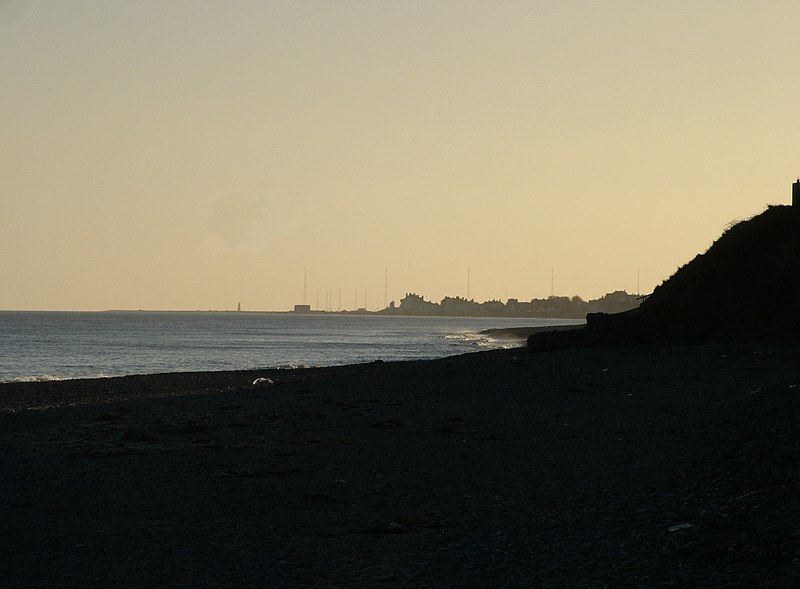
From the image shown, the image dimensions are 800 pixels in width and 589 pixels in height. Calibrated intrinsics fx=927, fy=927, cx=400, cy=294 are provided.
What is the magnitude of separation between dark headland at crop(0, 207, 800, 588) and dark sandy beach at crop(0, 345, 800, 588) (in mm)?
39

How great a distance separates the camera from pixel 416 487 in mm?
12805

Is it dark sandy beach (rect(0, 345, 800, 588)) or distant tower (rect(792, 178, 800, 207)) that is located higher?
distant tower (rect(792, 178, 800, 207))

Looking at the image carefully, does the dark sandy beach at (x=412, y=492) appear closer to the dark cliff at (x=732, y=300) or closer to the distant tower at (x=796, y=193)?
the dark cliff at (x=732, y=300)

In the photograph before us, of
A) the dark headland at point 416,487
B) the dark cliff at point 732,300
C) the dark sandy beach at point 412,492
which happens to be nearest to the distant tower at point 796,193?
the dark cliff at point 732,300

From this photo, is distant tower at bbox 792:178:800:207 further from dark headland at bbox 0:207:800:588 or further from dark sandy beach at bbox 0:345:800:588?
dark sandy beach at bbox 0:345:800:588

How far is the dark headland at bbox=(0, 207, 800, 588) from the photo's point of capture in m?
8.59

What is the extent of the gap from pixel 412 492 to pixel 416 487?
0.99 feet

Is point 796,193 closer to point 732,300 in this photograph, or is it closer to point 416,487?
point 732,300

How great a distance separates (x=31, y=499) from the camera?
12062 millimetres

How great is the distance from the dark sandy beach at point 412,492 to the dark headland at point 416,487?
0.13ft

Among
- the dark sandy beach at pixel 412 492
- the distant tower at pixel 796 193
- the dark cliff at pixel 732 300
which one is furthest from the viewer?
the distant tower at pixel 796 193

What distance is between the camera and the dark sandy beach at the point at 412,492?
28.1 ft

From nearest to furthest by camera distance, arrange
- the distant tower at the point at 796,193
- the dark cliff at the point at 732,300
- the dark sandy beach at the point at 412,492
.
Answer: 1. the dark sandy beach at the point at 412,492
2. the dark cliff at the point at 732,300
3. the distant tower at the point at 796,193

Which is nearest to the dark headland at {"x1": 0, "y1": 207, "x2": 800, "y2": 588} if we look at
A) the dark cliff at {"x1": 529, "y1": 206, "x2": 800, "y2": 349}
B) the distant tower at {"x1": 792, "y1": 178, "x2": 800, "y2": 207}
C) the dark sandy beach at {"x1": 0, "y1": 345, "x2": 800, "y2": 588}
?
the dark sandy beach at {"x1": 0, "y1": 345, "x2": 800, "y2": 588}
